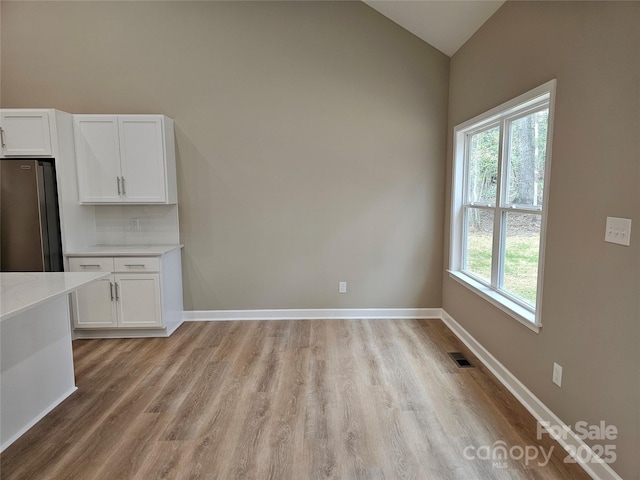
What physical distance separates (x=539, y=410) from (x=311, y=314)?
7.83 ft

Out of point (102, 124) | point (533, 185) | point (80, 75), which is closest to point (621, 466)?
point (533, 185)

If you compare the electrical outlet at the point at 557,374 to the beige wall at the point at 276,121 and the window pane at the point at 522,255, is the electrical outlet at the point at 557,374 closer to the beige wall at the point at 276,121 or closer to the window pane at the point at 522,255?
the window pane at the point at 522,255

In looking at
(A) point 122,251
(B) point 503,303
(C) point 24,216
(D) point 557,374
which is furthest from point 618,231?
(C) point 24,216

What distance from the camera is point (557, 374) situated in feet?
6.89

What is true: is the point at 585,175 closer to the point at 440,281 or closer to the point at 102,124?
the point at 440,281

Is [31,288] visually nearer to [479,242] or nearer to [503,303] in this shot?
[503,303]

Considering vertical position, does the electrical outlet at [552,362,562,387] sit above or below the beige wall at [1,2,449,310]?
below

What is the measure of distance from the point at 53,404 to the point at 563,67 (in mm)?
3839

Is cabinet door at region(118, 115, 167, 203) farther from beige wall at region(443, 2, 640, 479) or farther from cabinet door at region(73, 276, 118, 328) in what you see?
beige wall at region(443, 2, 640, 479)

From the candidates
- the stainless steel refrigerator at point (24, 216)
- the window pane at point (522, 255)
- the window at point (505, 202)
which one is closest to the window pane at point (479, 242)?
the window at point (505, 202)

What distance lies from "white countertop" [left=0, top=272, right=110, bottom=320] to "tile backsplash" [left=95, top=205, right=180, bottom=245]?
5.25ft

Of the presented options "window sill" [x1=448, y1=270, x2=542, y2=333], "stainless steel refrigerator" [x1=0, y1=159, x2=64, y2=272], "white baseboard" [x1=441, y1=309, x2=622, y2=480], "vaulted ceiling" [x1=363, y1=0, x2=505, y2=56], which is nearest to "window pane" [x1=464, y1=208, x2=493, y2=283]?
"window sill" [x1=448, y1=270, x2=542, y2=333]

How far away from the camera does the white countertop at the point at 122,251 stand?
11.2ft

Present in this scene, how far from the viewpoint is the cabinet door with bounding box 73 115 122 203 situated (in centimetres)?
350
